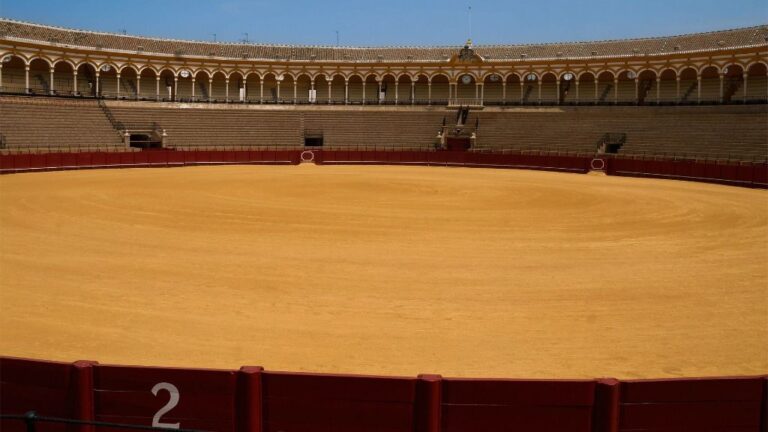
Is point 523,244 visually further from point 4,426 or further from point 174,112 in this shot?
point 174,112

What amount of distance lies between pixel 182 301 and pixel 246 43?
49279 millimetres

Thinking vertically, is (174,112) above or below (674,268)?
above

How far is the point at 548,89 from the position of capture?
5209 cm

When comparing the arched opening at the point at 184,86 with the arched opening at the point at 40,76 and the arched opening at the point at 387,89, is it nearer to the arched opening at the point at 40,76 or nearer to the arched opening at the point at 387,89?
the arched opening at the point at 40,76

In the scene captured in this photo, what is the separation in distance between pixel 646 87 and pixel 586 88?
4603mm

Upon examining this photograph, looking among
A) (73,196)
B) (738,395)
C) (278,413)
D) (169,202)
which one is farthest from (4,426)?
(73,196)

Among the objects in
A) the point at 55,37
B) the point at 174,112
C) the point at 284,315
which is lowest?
the point at 284,315

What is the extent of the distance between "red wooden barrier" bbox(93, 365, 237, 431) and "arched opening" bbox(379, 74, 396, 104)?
2016 inches

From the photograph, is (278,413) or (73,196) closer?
(278,413)

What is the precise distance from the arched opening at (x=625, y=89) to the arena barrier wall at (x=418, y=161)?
497 inches

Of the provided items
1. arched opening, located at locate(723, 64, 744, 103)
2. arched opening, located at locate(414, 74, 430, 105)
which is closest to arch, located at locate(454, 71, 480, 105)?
arched opening, located at locate(414, 74, 430, 105)

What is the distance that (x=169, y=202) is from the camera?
18.7 m

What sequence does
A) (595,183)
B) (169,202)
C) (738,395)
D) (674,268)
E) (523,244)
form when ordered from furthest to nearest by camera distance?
(595,183)
(169,202)
(523,244)
(674,268)
(738,395)

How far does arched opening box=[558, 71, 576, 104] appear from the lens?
5072 cm
